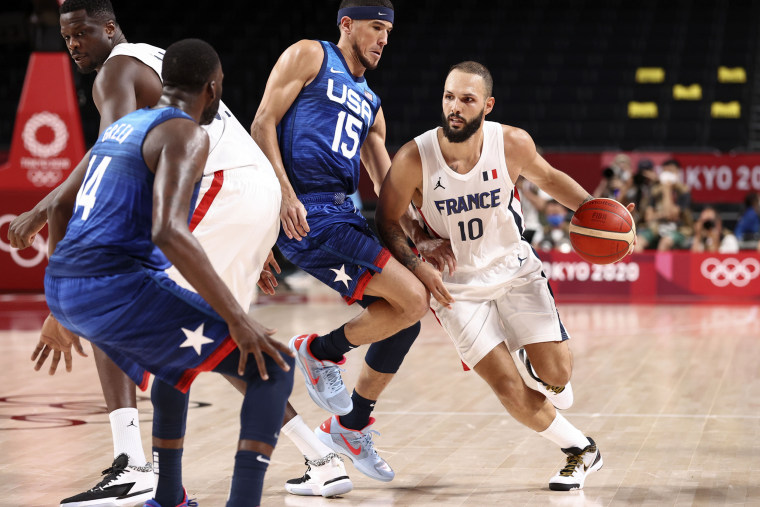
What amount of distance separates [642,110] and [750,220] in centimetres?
464

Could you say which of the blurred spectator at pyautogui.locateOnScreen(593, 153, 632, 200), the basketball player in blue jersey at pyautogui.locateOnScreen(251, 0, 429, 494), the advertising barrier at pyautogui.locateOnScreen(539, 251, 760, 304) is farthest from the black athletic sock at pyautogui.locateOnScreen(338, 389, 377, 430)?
the blurred spectator at pyautogui.locateOnScreen(593, 153, 632, 200)

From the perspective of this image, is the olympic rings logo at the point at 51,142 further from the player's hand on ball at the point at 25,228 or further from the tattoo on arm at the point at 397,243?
the player's hand on ball at the point at 25,228

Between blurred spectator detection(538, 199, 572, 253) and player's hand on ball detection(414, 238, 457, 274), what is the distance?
27.8 feet

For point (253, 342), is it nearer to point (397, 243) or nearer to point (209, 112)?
point (209, 112)

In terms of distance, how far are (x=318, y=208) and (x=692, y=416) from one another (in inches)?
104

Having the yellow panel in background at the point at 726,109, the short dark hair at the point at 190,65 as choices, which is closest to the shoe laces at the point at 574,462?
the short dark hair at the point at 190,65

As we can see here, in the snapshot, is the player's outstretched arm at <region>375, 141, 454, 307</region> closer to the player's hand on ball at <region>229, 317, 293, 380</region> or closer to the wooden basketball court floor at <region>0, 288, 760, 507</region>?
the wooden basketball court floor at <region>0, 288, 760, 507</region>

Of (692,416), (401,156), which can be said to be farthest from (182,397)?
(692,416)

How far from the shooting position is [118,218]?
3045 millimetres

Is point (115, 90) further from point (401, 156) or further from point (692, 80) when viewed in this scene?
point (692, 80)

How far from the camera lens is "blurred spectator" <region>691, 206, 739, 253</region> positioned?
12641 millimetres

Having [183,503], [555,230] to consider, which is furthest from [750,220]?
[183,503]

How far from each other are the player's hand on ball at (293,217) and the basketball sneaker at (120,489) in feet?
3.67

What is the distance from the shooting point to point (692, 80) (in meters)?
18.2
